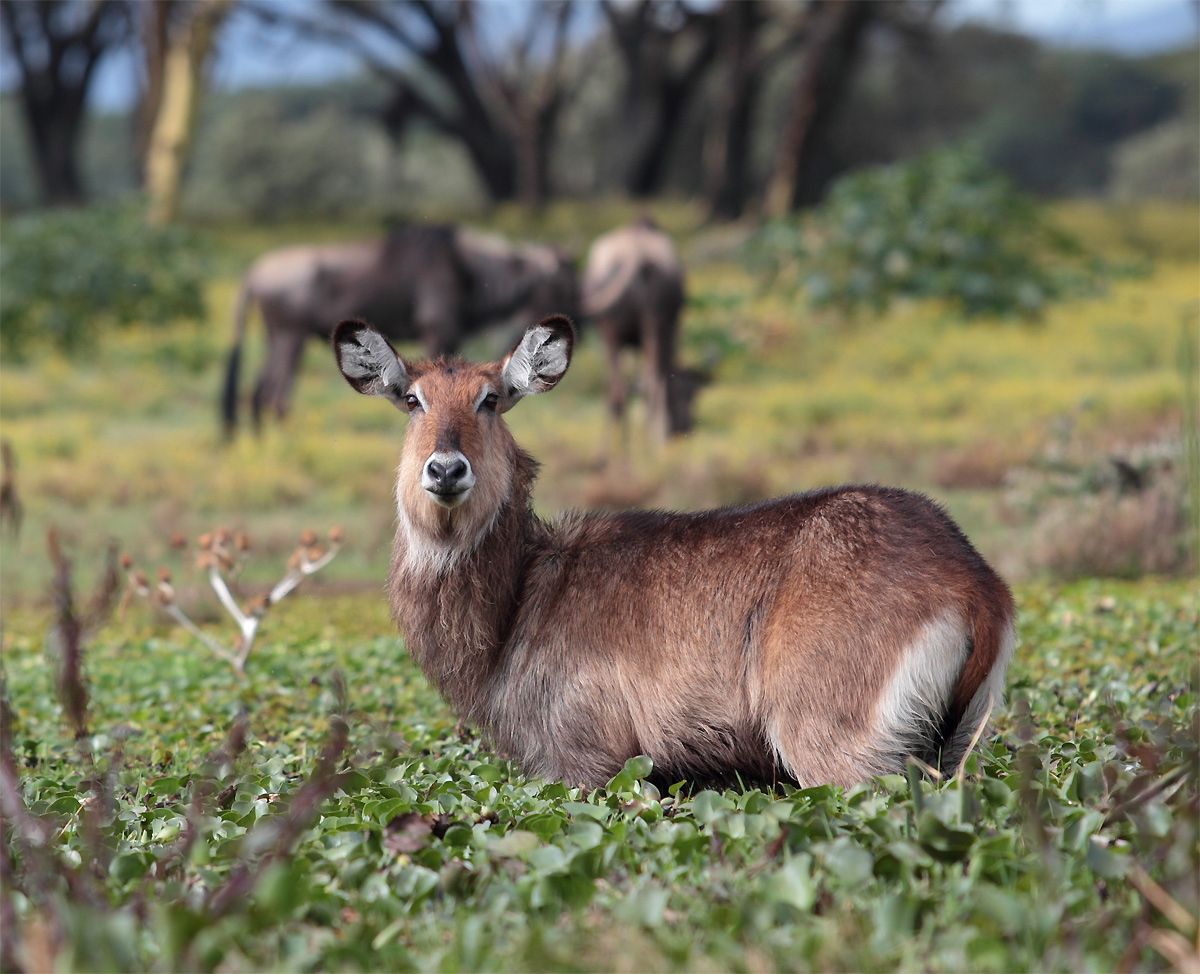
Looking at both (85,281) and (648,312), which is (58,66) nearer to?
(85,281)

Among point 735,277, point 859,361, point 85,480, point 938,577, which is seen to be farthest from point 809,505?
point 735,277

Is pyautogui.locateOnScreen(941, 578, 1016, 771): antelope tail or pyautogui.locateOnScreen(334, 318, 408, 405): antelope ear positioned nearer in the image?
pyautogui.locateOnScreen(941, 578, 1016, 771): antelope tail

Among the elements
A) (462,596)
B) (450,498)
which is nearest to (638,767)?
(462,596)

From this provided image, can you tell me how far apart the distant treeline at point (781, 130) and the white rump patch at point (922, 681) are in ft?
74.4

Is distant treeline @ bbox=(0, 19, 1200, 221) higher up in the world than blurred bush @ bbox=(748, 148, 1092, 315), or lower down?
higher up

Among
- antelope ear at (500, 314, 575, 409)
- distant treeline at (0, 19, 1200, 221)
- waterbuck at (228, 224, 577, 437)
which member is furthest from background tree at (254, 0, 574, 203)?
antelope ear at (500, 314, 575, 409)

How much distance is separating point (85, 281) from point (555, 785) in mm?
13644

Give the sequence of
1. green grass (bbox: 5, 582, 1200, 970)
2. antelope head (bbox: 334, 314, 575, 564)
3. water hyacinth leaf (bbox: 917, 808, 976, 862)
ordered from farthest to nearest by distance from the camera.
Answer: antelope head (bbox: 334, 314, 575, 564)
water hyacinth leaf (bbox: 917, 808, 976, 862)
green grass (bbox: 5, 582, 1200, 970)

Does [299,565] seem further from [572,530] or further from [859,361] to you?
[859,361]

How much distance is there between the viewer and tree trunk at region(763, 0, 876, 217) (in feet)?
70.2

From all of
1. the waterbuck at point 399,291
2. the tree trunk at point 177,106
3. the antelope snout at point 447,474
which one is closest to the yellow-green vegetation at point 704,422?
the waterbuck at point 399,291

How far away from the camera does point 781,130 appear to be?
2861 centimetres

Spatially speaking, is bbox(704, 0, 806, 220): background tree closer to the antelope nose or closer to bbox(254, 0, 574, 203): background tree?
bbox(254, 0, 574, 203): background tree

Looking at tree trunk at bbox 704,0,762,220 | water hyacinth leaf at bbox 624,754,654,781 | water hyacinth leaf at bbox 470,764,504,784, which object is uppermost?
tree trunk at bbox 704,0,762,220
